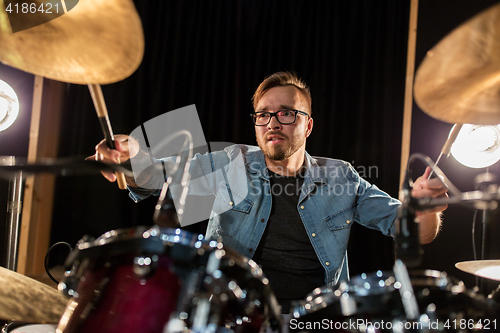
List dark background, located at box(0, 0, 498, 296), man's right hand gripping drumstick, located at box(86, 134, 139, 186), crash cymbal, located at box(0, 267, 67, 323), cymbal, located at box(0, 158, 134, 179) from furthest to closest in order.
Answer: dark background, located at box(0, 0, 498, 296) < man's right hand gripping drumstick, located at box(86, 134, 139, 186) < crash cymbal, located at box(0, 267, 67, 323) < cymbal, located at box(0, 158, 134, 179)

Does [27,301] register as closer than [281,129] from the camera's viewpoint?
Yes

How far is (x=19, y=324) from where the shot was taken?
99cm

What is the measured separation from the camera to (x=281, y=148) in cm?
153

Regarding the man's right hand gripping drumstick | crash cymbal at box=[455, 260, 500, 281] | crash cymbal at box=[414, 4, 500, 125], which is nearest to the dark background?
crash cymbal at box=[455, 260, 500, 281]

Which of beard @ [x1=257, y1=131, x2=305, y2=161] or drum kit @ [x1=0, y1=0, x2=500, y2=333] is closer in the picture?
drum kit @ [x1=0, y1=0, x2=500, y2=333]

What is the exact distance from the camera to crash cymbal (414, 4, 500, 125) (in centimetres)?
74

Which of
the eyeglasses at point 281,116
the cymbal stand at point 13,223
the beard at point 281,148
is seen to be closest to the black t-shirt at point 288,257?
the beard at point 281,148

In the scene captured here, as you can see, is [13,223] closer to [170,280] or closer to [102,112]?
[102,112]

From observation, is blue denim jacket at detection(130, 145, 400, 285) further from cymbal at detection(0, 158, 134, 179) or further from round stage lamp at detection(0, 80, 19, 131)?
round stage lamp at detection(0, 80, 19, 131)

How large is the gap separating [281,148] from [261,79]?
631 millimetres

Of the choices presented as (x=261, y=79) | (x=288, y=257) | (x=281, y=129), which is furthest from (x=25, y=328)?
(x=261, y=79)

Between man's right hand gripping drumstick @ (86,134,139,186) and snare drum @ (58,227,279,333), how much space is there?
0.60ft

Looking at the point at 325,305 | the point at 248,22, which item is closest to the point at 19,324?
the point at 325,305

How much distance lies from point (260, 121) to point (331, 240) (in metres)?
0.61
